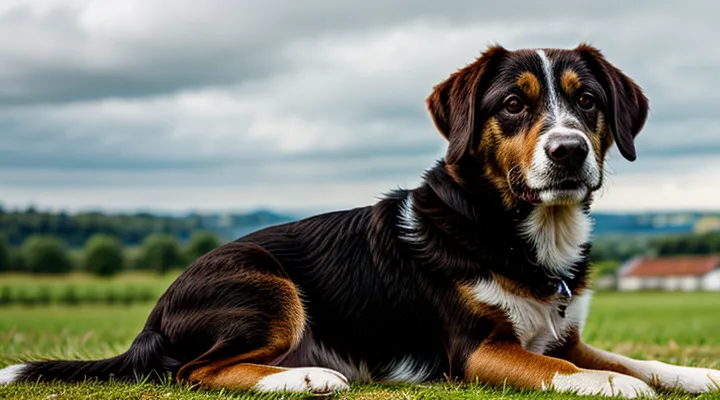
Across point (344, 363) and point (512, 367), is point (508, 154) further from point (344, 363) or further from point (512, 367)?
point (344, 363)

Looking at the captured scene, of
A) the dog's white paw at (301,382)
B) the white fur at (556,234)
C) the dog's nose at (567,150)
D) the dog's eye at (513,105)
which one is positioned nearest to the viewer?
the dog's nose at (567,150)

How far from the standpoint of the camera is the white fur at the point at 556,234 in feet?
22.3

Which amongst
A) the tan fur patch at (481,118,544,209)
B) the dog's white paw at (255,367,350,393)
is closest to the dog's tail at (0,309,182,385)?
the dog's white paw at (255,367,350,393)

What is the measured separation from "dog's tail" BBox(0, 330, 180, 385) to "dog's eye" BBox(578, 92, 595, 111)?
4.27m

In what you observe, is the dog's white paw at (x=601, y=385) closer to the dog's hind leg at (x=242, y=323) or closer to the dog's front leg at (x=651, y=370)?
the dog's front leg at (x=651, y=370)

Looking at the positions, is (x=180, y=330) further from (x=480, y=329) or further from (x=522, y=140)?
(x=522, y=140)

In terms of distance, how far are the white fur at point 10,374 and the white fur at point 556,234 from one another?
15.4 ft

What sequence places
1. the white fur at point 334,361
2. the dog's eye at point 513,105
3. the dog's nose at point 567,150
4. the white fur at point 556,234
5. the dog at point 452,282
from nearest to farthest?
the dog's nose at point 567,150 < the dog at point 452,282 < the dog's eye at point 513,105 < the white fur at point 556,234 < the white fur at point 334,361

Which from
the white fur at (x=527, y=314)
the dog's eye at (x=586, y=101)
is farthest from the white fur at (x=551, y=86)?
the white fur at (x=527, y=314)

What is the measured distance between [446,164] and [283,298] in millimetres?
1956

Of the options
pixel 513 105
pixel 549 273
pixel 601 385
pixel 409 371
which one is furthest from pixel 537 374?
pixel 513 105

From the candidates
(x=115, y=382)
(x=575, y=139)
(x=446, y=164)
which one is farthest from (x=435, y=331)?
(x=115, y=382)

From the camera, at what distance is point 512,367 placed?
621 cm

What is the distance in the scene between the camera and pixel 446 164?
278 inches
